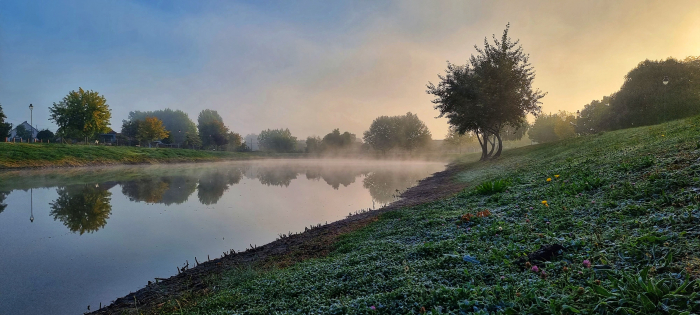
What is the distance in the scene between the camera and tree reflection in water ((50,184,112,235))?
1176 cm

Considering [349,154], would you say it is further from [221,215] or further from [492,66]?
[221,215]

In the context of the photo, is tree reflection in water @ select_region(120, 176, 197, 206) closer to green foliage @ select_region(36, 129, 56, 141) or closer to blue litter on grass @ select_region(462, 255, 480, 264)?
blue litter on grass @ select_region(462, 255, 480, 264)

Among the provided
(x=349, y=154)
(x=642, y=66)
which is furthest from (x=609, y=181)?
(x=349, y=154)

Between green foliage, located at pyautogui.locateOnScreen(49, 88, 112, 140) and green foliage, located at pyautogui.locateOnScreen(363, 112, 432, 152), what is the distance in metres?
63.4

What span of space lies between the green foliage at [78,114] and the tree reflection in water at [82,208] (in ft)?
122

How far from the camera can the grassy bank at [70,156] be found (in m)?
34.4

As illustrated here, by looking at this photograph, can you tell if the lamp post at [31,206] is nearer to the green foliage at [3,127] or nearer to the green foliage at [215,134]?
the green foliage at [3,127]

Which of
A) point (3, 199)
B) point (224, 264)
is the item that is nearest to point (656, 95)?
point (224, 264)

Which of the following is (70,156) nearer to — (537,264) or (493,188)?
(493,188)

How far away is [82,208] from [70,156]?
35.2m

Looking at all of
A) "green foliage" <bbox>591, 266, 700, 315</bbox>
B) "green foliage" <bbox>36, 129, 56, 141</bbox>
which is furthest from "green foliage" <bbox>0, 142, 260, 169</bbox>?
"green foliage" <bbox>591, 266, 700, 315</bbox>

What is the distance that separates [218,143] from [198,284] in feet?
313

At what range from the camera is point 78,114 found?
48.6 metres

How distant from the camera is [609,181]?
21.6 ft
